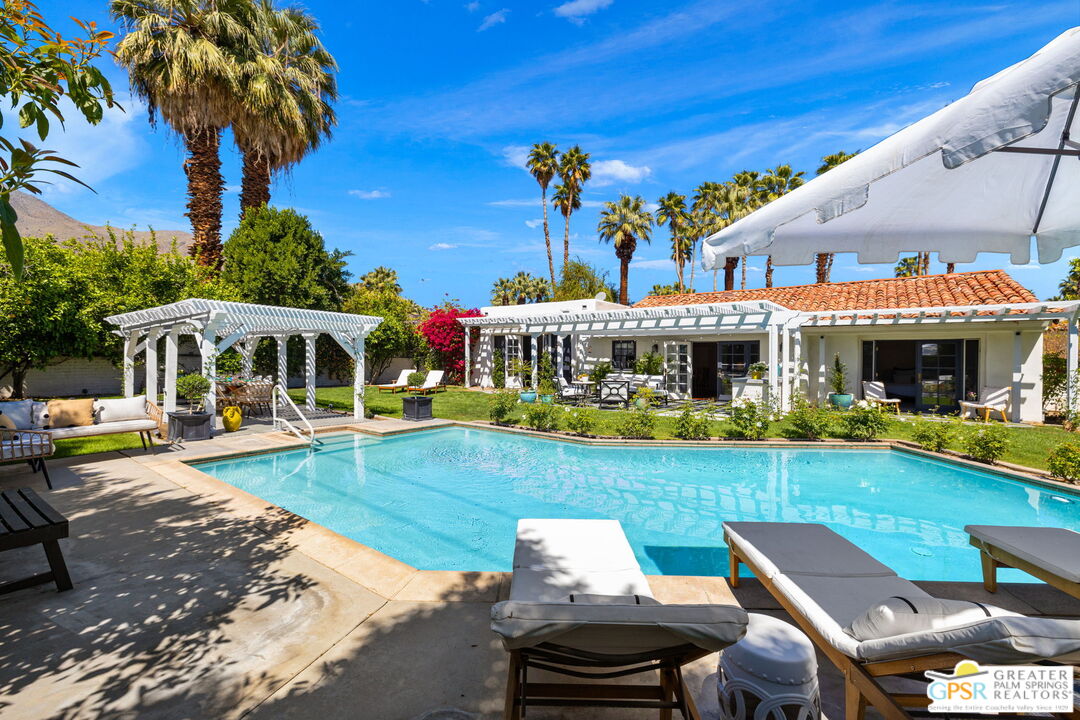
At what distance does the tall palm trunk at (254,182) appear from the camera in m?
17.6

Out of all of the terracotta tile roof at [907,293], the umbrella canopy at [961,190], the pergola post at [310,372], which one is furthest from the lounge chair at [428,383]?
the umbrella canopy at [961,190]

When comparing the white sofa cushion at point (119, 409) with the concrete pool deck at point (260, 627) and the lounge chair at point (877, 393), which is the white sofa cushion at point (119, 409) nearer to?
the concrete pool deck at point (260, 627)

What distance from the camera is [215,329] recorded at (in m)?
10.6

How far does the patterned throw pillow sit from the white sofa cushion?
132mm

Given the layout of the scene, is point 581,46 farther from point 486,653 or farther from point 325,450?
point 486,653

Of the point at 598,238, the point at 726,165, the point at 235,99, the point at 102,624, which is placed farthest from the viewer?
the point at 598,238

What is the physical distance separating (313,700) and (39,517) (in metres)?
2.90

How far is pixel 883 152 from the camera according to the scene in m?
2.37

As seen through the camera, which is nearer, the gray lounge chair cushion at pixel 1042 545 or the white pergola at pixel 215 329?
the gray lounge chair cushion at pixel 1042 545

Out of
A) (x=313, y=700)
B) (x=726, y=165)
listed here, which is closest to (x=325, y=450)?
(x=313, y=700)

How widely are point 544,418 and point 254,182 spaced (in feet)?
47.4

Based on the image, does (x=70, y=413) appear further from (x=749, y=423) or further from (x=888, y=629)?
(x=749, y=423)

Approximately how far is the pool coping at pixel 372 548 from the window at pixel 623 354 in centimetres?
1019

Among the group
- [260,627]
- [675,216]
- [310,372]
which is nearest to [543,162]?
[675,216]
